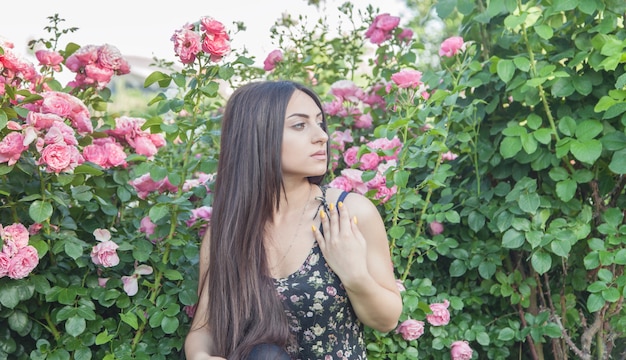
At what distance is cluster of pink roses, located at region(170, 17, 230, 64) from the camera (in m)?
1.99

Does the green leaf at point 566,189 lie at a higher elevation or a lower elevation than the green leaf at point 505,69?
lower

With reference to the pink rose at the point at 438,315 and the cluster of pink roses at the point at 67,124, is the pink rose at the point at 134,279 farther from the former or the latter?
the pink rose at the point at 438,315

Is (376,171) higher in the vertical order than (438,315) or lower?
higher

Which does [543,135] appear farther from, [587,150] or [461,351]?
[461,351]

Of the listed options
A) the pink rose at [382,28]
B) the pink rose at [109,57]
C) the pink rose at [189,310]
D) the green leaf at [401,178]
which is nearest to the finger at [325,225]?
the green leaf at [401,178]

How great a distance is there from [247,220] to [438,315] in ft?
2.31

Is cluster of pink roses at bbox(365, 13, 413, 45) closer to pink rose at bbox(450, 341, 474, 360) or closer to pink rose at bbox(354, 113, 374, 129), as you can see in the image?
pink rose at bbox(354, 113, 374, 129)

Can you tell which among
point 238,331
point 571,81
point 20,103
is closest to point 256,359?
point 238,331

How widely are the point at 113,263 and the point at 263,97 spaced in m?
0.65

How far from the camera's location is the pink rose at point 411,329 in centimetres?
216

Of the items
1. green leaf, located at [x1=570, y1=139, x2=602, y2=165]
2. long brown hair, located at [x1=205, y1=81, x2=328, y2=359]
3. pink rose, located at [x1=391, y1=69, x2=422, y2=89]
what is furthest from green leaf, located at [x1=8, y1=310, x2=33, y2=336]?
green leaf, located at [x1=570, y1=139, x2=602, y2=165]

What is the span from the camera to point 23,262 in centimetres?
189

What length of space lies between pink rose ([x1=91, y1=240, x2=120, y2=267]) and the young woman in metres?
0.28

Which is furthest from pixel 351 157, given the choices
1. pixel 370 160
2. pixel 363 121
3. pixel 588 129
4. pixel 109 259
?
pixel 109 259
